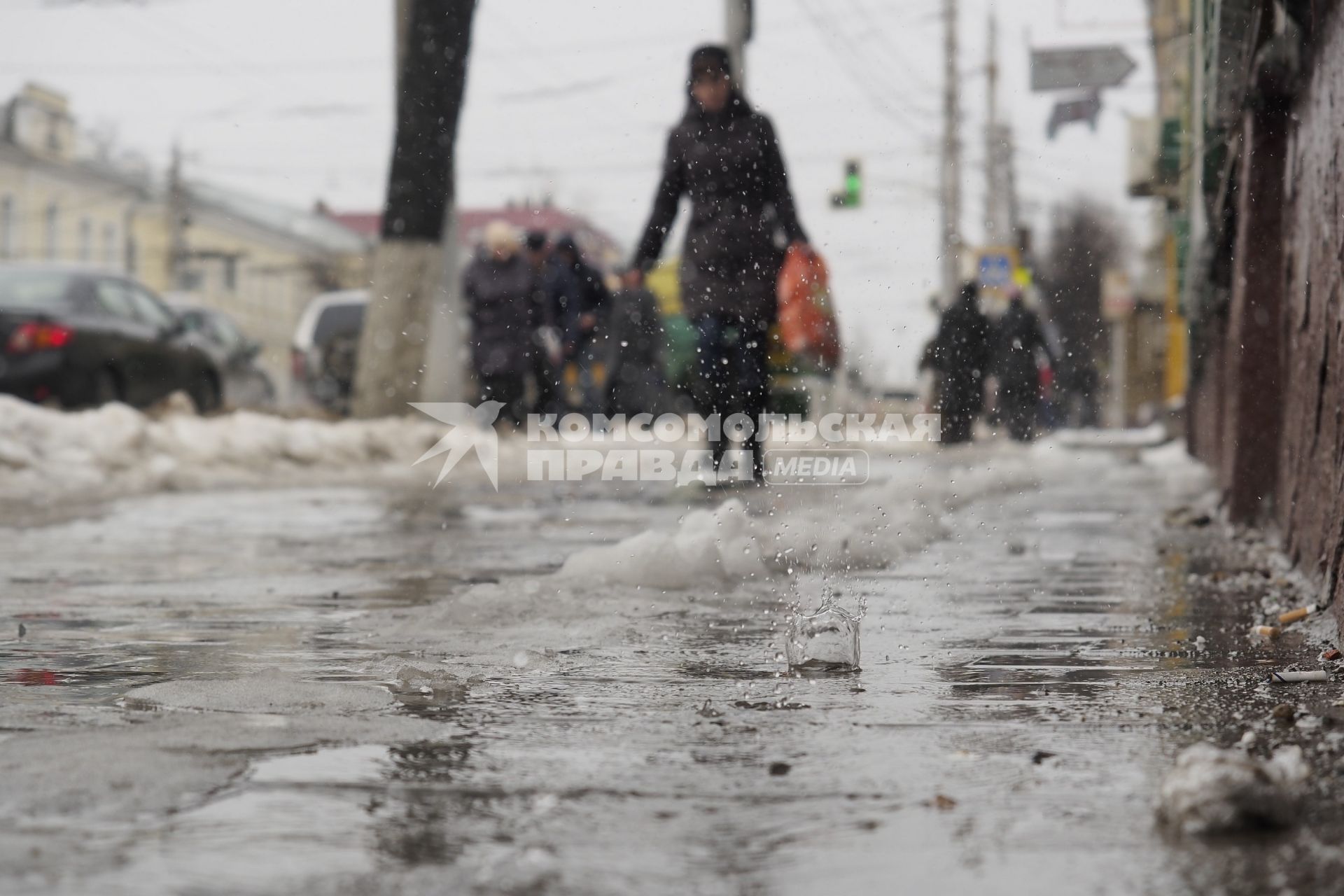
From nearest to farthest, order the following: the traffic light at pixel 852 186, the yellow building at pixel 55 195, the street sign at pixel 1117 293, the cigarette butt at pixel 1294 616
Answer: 1. the cigarette butt at pixel 1294 616
2. the traffic light at pixel 852 186
3. the street sign at pixel 1117 293
4. the yellow building at pixel 55 195

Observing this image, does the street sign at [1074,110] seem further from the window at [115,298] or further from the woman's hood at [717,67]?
the woman's hood at [717,67]

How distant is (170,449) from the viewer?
11.9 metres

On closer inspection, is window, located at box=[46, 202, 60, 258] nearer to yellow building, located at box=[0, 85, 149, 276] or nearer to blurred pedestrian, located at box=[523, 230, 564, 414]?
yellow building, located at box=[0, 85, 149, 276]

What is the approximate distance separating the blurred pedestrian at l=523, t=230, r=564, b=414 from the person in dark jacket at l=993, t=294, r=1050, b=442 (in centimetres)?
692

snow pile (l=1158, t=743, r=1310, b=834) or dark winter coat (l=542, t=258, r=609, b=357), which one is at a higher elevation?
dark winter coat (l=542, t=258, r=609, b=357)

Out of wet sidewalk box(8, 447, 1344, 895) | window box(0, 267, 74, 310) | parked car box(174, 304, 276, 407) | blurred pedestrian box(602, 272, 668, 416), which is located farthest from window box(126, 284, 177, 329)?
wet sidewalk box(8, 447, 1344, 895)

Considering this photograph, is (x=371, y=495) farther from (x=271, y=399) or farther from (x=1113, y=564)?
(x=271, y=399)

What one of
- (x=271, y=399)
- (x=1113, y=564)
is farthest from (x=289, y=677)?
(x=271, y=399)

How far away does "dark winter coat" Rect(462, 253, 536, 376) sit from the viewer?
15977 millimetres

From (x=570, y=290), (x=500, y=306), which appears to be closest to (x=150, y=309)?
(x=500, y=306)

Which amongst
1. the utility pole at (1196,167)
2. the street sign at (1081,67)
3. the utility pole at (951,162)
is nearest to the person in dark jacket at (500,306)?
the utility pole at (1196,167)

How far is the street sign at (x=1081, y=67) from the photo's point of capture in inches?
787

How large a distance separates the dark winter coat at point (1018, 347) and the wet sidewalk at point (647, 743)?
1730 cm

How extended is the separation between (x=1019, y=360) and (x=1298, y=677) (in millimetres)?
19775
